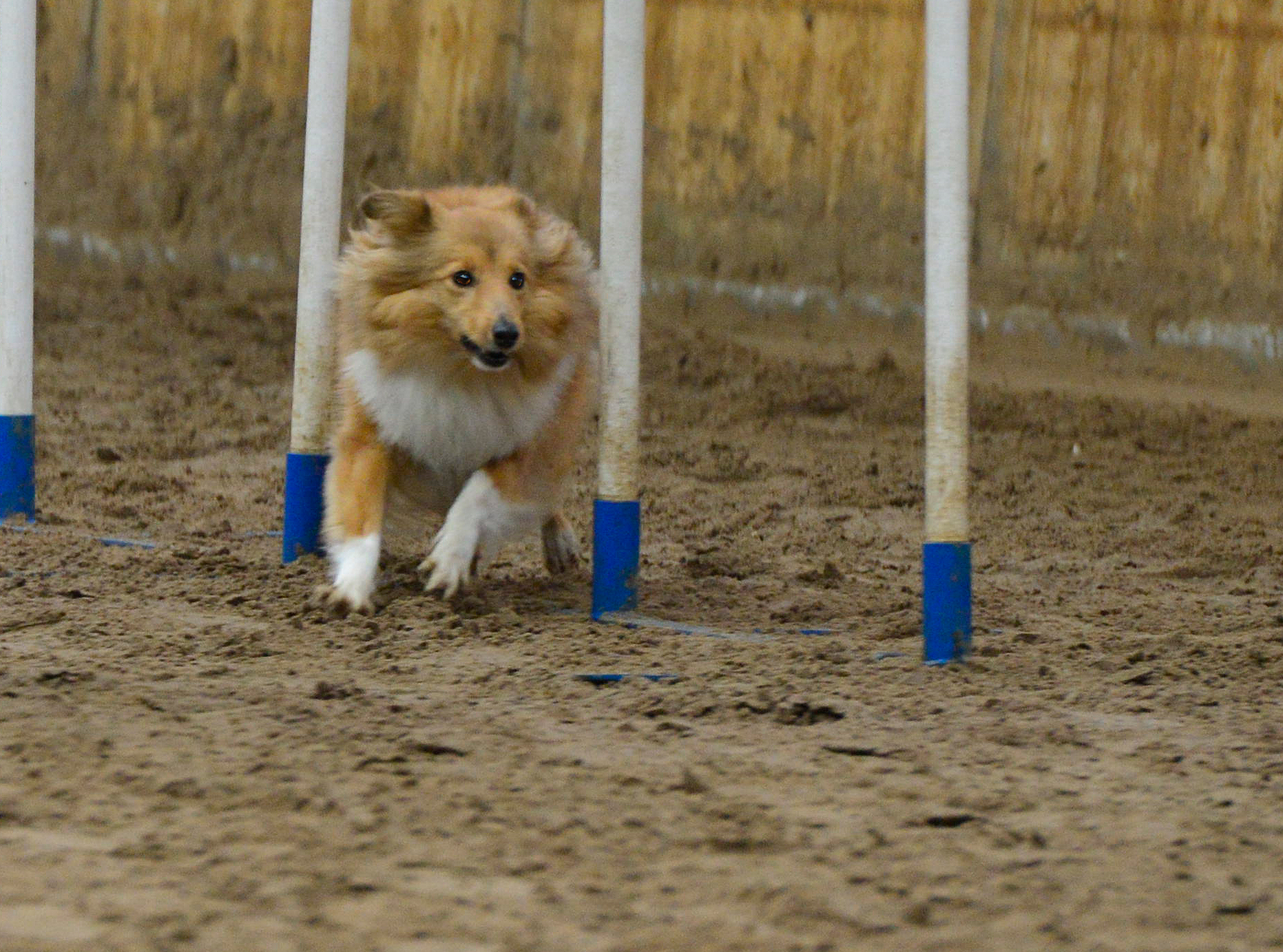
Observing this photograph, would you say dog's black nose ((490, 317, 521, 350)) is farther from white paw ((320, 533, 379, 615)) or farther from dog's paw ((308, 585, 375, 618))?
dog's paw ((308, 585, 375, 618))

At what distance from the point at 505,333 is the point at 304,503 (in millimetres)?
984

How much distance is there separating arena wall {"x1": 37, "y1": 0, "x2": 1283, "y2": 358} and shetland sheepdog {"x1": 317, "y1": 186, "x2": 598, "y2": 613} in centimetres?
345

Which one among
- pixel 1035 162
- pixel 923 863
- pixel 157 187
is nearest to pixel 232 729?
pixel 923 863

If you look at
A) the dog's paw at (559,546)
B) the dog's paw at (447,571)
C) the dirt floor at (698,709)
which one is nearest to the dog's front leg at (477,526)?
the dog's paw at (447,571)

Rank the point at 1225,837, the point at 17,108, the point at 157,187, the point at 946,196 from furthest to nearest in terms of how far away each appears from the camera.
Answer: the point at 157,187 < the point at 17,108 < the point at 946,196 < the point at 1225,837

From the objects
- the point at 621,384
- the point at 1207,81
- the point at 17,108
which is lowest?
the point at 621,384

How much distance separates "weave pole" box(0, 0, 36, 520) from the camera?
566 centimetres

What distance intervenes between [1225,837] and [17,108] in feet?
14.8

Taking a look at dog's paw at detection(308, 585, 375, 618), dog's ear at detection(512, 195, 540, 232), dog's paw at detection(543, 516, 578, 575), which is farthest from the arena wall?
dog's paw at detection(308, 585, 375, 618)

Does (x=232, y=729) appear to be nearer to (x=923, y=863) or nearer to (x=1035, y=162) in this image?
(x=923, y=863)

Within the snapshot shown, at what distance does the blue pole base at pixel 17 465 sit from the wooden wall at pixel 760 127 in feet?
11.7

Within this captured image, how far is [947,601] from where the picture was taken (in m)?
4.05

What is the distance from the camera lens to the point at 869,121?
8.30 metres

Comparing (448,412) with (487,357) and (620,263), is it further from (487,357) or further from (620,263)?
(620,263)
